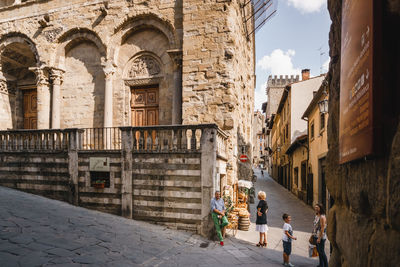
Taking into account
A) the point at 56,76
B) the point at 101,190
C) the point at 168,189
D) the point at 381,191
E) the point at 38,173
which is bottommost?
the point at 101,190

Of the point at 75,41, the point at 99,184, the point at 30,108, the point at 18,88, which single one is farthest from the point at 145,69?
the point at 18,88

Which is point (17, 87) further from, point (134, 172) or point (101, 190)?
point (134, 172)

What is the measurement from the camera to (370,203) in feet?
6.46

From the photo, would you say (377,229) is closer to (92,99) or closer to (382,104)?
(382,104)

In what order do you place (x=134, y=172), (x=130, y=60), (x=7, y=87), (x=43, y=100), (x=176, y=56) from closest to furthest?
(x=134, y=172), (x=176, y=56), (x=130, y=60), (x=43, y=100), (x=7, y=87)

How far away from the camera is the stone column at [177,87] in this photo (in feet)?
33.3

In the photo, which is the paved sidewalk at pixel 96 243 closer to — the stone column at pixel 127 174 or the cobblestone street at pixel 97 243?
the cobblestone street at pixel 97 243

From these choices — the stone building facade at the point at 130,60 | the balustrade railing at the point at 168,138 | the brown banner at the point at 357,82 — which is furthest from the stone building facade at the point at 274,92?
the brown banner at the point at 357,82

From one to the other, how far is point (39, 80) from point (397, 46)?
13.6m

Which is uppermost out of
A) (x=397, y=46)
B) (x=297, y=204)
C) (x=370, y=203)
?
(x=397, y=46)

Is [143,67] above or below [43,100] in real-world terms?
above

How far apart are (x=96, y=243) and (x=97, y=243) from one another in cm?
2

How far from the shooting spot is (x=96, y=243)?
561 centimetres

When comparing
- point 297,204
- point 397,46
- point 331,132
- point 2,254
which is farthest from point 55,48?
point 297,204
